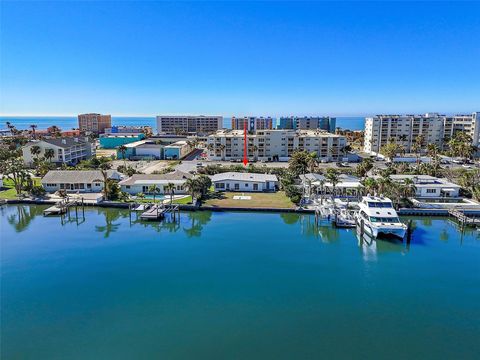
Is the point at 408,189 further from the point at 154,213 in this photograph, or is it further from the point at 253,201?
the point at 154,213

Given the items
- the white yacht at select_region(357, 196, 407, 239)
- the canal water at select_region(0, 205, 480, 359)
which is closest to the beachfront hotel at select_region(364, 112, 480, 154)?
the canal water at select_region(0, 205, 480, 359)

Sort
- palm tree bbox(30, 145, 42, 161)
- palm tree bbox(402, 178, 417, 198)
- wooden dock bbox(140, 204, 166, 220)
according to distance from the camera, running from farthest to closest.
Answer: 1. palm tree bbox(30, 145, 42, 161)
2. palm tree bbox(402, 178, 417, 198)
3. wooden dock bbox(140, 204, 166, 220)

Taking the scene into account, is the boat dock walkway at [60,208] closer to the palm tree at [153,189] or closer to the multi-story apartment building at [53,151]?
the palm tree at [153,189]

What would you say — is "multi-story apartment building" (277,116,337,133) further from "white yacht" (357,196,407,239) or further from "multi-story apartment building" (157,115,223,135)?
"white yacht" (357,196,407,239)

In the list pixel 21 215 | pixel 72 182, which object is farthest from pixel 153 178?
pixel 21 215

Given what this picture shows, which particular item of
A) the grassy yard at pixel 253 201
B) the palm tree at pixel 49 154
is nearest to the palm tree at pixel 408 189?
the grassy yard at pixel 253 201
